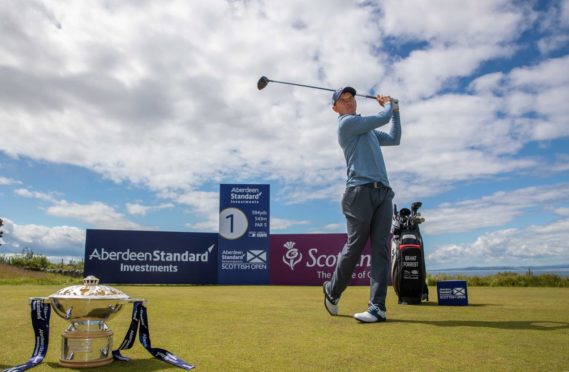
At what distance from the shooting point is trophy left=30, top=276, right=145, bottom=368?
6.66 ft

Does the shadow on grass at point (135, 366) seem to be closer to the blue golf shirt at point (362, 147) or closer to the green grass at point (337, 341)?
the green grass at point (337, 341)

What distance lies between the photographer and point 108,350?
2.15 meters

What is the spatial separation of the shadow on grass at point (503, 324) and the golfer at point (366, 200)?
0.38 m

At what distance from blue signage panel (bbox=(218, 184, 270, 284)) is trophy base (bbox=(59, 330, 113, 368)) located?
36.6 feet

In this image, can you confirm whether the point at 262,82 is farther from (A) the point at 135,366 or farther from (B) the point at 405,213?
(A) the point at 135,366

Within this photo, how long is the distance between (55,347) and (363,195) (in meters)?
2.44

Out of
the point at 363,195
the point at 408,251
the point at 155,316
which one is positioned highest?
the point at 363,195

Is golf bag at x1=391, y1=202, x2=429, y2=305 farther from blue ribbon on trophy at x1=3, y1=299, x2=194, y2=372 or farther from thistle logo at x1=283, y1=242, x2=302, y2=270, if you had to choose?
thistle logo at x1=283, y1=242, x2=302, y2=270

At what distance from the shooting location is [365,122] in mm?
3818

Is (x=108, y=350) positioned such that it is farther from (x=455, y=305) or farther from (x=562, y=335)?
(x=455, y=305)

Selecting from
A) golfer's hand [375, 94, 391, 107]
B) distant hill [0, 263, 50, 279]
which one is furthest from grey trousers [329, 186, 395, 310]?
distant hill [0, 263, 50, 279]

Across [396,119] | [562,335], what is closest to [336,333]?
[562,335]

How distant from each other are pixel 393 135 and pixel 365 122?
62 centimetres

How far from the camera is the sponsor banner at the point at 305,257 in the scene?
509 inches
